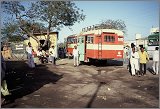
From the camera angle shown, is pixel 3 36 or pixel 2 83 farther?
pixel 3 36

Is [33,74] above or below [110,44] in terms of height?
below

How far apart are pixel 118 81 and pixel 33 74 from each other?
552 cm

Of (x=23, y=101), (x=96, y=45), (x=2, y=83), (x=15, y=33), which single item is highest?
(x=15, y=33)

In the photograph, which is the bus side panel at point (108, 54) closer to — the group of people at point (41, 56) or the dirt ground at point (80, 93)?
the group of people at point (41, 56)

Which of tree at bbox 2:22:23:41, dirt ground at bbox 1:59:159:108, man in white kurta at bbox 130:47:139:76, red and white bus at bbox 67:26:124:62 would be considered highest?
tree at bbox 2:22:23:41

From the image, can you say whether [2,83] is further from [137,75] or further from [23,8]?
[23,8]

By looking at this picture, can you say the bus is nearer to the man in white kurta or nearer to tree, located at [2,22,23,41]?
the man in white kurta

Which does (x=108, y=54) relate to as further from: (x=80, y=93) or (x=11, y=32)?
(x=11, y=32)

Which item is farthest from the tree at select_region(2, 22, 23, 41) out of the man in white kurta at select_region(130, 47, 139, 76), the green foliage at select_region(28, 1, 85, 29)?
the man in white kurta at select_region(130, 47, 139, 76)

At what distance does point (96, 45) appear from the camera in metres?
21.0

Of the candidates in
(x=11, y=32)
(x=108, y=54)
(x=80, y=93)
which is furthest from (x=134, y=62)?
(x=11, y=32)

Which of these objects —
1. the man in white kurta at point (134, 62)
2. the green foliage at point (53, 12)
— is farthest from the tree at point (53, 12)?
the man in white kurta at point (134, 62)

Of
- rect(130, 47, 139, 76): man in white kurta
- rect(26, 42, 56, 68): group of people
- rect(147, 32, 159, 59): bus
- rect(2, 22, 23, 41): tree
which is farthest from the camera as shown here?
rect(2, 22, 23, 41): tree

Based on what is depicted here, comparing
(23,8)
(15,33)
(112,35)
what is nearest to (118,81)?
(112,35)
